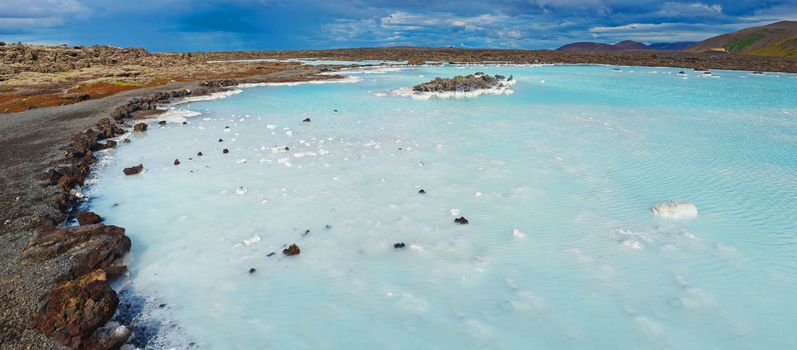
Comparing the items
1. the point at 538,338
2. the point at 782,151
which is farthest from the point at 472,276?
the point at 782,151

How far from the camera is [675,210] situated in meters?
8.66

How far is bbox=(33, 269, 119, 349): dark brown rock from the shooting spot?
200 inches

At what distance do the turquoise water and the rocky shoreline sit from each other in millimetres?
552

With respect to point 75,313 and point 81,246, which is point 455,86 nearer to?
point 81,246

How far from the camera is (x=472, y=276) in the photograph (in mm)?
6711

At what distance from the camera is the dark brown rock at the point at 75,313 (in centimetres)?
507

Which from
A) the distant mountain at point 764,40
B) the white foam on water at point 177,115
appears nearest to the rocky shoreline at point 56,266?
the white foam on water at point 177,115

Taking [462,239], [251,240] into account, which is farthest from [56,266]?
[462,239]

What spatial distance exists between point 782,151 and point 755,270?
33.7 feet

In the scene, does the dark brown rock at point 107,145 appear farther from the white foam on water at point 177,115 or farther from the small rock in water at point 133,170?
the white foam on water at point 177,115

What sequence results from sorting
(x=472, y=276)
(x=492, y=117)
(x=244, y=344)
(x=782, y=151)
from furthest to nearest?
1. (x=492, y=117)
2. (x=782, y=151)
3. (x=472, y=276)
4. (x=244, y=344)

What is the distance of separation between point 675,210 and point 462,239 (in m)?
4.43

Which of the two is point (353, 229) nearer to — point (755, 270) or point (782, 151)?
point (755, 270)

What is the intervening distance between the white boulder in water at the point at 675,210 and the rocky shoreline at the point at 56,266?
9.26 m
